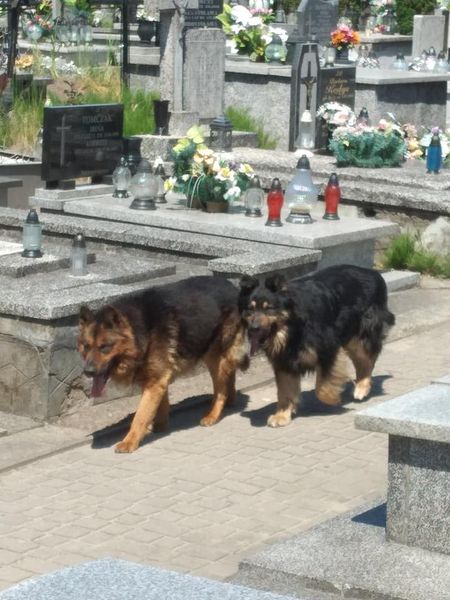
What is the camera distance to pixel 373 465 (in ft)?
25.1

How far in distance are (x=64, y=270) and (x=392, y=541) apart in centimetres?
462

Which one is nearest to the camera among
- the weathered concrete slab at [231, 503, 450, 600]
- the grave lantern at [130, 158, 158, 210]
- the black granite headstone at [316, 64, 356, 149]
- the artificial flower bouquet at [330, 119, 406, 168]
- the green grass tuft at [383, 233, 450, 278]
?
the weathered concrete slab at [231, 503, 450, 600]

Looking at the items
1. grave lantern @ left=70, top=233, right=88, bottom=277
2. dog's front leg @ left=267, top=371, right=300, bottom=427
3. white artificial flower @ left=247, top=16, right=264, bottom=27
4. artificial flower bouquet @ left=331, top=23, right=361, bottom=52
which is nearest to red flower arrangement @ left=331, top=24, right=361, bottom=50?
artificial flower bouquet @ left=331, top=23, right=361, bottom=52

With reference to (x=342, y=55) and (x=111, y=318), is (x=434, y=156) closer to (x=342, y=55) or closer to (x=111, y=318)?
(x=342, y=55)

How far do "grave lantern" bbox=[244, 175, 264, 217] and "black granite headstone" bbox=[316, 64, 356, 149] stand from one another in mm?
4725

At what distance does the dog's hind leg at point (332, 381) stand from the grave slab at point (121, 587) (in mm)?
5071

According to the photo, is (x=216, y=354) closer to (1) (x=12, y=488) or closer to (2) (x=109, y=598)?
(1) (x=12, y=488)

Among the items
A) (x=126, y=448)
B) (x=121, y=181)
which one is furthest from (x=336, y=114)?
(x=126, y=448)

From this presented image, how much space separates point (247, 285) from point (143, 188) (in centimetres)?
365

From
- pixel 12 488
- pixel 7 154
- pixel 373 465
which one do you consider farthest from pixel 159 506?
pixel 7 154

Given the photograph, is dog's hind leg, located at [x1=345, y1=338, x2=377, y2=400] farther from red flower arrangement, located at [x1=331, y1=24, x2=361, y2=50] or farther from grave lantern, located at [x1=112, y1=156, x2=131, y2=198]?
red flower arrangement, located at [x1=331, y1=24, x2=361, y2=50]

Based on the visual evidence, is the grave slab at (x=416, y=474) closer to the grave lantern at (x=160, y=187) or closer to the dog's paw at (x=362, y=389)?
the dog's paw at (x=362, y=389)

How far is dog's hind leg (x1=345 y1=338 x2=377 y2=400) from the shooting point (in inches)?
341

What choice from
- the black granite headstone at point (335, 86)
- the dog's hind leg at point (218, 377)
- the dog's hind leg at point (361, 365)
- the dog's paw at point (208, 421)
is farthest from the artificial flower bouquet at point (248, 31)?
the dog's paw at point (208, 421)
